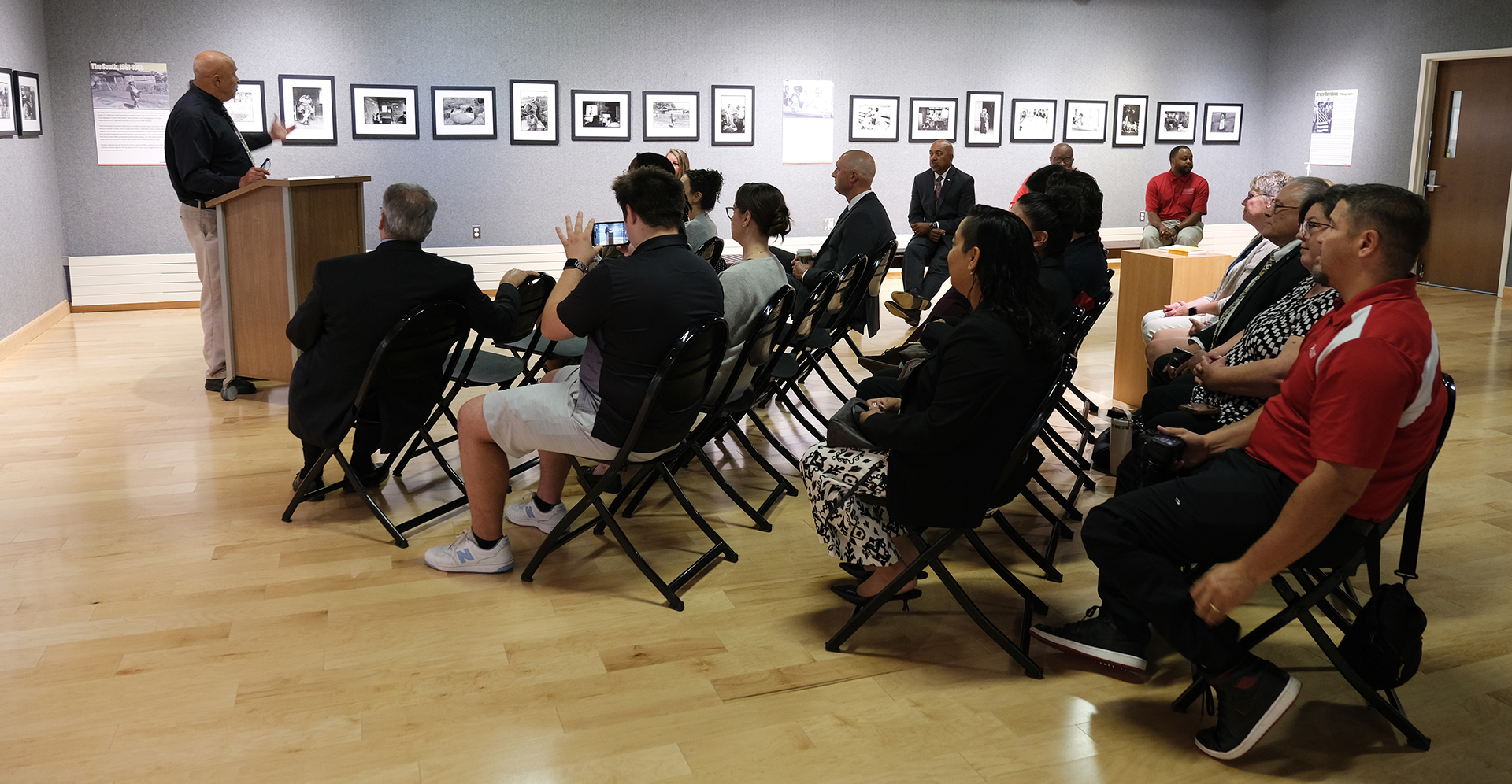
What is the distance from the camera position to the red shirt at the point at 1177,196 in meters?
10.1

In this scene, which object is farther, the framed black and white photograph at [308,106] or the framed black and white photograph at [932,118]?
the framed black and white photograph at [932,118]

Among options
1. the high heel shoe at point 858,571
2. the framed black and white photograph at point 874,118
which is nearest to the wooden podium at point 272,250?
the high heel shoe at point 858,571

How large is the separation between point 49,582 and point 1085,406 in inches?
186

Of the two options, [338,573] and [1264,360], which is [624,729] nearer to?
[338,573]

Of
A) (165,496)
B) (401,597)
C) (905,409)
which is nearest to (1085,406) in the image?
(905,409)

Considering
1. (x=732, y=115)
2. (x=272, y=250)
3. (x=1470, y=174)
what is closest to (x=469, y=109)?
(x=732, y=115)

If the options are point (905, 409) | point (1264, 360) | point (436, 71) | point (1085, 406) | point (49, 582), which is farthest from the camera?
point (436, 71)

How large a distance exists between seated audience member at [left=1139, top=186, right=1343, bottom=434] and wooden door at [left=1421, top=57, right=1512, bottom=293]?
917cm

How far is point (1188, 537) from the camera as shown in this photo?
2516 millimetres

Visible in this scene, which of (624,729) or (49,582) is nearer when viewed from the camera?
(624,729)

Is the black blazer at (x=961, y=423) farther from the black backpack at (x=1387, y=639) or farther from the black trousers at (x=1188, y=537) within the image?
the black backpack at (x=1387, y=639)

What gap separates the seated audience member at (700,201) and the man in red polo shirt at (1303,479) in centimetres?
310

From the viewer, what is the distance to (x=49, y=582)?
3.47 m

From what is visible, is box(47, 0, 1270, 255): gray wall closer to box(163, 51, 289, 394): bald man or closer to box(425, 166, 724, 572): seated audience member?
box(163, 51, 289, 394): bald man
